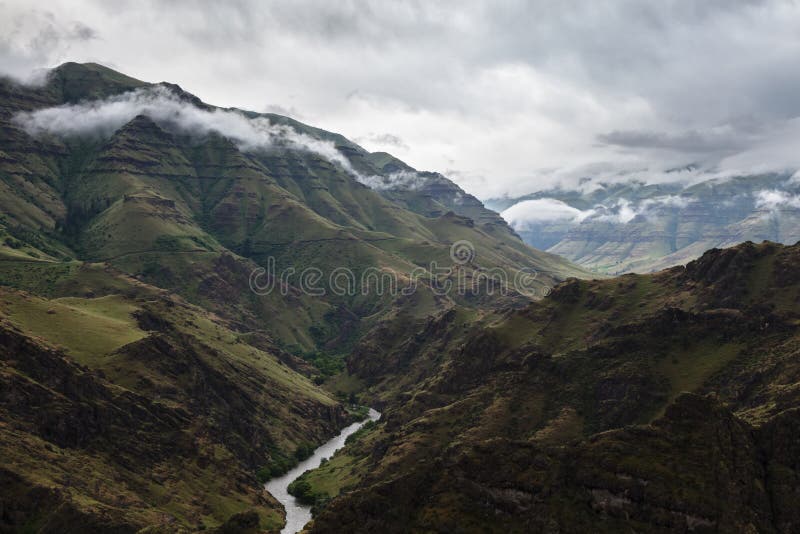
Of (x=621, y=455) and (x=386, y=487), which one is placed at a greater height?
(x=621, y=455)

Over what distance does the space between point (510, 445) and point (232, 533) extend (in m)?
61.8

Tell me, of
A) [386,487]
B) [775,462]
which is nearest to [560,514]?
[386,487]

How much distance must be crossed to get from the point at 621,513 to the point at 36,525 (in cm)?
14293

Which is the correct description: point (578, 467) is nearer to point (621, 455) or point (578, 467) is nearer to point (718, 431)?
point (621, 455)

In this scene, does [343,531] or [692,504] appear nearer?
[692,504]

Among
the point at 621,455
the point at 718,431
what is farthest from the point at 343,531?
the point at 718,431

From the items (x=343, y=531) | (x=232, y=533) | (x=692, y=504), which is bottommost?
(x=232, y=533)

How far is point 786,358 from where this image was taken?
19600cm

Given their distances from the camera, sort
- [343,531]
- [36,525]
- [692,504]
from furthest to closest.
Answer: [36,525]
[343,531]
[692,504]

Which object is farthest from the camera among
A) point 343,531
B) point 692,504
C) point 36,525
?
point 36,525

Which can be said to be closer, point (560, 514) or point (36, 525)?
point (560, 514)

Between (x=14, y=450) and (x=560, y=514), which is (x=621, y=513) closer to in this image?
(x=560, y=514)

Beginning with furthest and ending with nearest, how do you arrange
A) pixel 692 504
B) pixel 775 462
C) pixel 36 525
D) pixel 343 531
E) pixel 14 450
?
1. pixel 14 450
2. pixel 36 525
3. pixel 775 462
4. pixel 343 531
5. pixel 692 504

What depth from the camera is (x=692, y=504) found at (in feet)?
383
